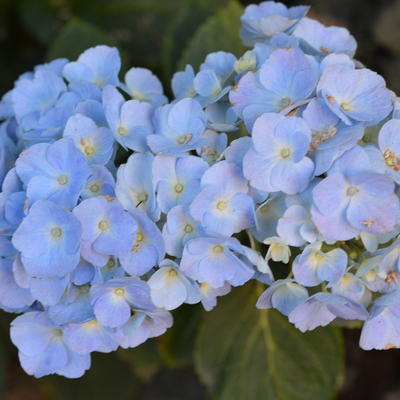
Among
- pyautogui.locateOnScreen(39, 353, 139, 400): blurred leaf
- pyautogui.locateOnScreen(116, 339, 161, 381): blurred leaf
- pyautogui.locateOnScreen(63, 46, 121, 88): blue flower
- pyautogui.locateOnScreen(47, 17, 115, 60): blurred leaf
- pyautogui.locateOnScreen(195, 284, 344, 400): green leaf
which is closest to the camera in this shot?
pyautogui.locateOnScreen(63, 46, 121, 88): blue flower

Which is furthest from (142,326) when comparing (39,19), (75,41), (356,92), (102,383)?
(39,19)

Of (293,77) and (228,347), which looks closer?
(293,77)

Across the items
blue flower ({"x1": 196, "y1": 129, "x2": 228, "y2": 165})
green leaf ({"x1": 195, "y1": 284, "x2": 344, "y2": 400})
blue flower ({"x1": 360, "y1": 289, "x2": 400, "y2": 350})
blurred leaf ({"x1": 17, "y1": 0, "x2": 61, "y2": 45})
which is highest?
blue flower ({"x1": 196, "y1": 129, "x2": 228, "y2": 165})

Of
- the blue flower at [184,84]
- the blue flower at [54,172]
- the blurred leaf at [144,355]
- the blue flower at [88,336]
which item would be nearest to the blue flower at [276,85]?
the blue flower at [184,84]

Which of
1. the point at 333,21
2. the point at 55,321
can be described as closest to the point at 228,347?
the point at 55,321

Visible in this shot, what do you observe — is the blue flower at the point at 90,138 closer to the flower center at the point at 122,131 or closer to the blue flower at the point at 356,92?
the flower center at the point at 122,131

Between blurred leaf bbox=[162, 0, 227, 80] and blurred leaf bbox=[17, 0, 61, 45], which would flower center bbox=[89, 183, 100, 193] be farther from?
blurred leaf bbox=[17, 0, 61, 45]

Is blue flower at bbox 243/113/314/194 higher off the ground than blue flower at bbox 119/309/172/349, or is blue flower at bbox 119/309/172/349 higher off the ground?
blue flower at bbox 243/113/314/194

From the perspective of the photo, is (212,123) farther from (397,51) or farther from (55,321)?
(397,51)

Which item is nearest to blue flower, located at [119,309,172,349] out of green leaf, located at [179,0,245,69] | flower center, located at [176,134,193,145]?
flower center, located at [176,134,193,145]
